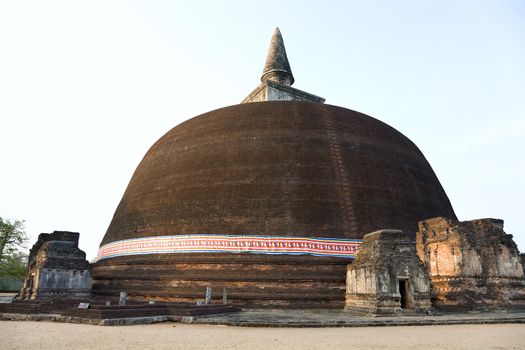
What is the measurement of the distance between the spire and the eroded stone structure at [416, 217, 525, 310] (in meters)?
13.8

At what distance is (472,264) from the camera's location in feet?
35.9

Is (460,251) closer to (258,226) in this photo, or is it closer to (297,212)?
(297,212)

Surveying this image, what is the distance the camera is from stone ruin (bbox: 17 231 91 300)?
40.0 feet

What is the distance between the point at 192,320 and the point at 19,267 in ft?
68.3

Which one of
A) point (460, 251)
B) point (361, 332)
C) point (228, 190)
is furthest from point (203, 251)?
point (460, 251)

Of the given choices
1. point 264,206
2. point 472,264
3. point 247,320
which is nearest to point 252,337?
point 247,320

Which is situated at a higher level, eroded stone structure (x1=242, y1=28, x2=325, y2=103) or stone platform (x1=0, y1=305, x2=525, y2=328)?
eroded stone structure (x1=242, y1=28, x2=325, y2=103)

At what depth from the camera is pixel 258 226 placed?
11.6 meters

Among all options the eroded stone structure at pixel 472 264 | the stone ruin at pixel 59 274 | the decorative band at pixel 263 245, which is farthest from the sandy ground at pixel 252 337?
the stone ruin at pixel 59 274

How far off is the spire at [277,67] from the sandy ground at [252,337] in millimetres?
17980

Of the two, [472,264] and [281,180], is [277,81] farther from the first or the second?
[472,264]

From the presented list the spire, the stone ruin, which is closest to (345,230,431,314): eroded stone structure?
the stone ruin

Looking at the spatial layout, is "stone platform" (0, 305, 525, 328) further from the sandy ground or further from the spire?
the spire

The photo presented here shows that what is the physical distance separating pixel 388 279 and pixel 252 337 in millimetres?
5051
